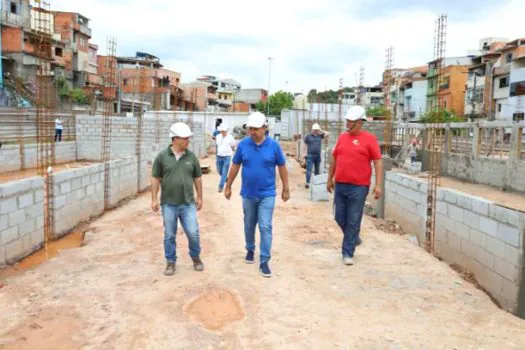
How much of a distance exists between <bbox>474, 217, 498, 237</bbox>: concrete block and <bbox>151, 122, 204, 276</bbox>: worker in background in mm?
2913

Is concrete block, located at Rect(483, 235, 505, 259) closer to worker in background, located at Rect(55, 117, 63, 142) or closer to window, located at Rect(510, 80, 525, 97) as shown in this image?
worker in background, located at Rect(55, 117, 63, 142)

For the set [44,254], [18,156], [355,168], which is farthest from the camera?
[18,156]

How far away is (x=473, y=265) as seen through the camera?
4750 mm

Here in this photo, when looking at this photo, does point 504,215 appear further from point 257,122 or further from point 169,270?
point 169,270

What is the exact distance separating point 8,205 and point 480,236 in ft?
16.6

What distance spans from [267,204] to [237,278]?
0.79m

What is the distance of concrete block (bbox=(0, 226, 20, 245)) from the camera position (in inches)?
187

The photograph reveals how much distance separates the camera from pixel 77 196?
686cm

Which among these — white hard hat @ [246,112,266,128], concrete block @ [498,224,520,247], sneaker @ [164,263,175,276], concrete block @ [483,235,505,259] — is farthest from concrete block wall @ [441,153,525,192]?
sneaker @ [164,263,175,276]

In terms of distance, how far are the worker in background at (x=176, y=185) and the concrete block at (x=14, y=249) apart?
181 cm

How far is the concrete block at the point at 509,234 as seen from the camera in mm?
3959

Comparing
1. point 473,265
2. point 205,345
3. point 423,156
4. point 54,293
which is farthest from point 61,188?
point 423,156

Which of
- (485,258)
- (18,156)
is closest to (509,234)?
(485,258)

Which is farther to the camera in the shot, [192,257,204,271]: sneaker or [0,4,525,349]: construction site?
[192,257,204,271]: sneaker
